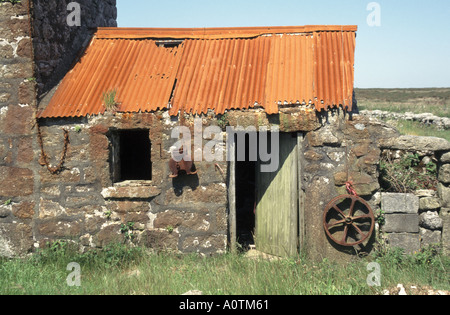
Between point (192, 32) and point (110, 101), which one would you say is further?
point (192, 32)

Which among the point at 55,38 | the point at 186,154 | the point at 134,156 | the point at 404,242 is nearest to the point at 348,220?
the point at 404,242

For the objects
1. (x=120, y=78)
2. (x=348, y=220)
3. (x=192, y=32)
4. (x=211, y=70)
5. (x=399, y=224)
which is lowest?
(x=399, y=224)

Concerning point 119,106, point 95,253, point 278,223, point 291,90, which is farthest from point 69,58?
point 278,223

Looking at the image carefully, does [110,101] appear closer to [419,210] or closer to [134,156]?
[134,156]

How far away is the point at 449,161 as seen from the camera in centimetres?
576

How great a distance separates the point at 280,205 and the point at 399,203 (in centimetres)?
163

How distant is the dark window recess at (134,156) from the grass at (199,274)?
2.45m

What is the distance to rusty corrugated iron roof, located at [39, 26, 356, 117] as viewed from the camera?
216 inches

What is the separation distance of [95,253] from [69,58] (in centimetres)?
298

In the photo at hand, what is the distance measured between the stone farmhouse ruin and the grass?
0.25 metres

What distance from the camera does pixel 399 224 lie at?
5.57 metres

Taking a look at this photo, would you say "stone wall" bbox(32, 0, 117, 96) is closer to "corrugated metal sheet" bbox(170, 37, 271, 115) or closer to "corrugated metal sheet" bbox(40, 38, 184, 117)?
"corrugated metal sheet" bbox(40, 38, 184, 117)

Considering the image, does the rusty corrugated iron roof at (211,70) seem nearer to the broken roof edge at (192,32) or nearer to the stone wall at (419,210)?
the broken roof edge at (192,32)

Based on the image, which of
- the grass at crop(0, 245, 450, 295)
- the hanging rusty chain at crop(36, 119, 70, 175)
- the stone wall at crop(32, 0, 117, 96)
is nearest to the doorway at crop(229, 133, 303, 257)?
the grass at crop(0, 245, 450, 295)
